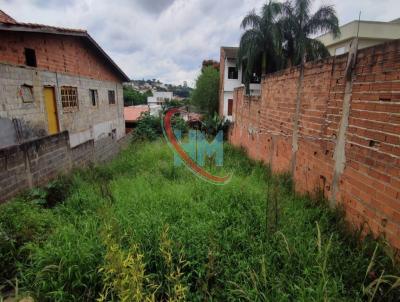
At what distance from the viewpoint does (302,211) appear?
2900 millimetres

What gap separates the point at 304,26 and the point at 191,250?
58.3ft

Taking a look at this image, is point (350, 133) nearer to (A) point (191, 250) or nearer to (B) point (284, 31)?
(A) point (191, 250)

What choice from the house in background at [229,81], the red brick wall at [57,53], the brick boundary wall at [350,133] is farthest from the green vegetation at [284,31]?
the brick boundary wall at [350,133]

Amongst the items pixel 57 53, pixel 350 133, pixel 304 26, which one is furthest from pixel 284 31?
pixel 350 133

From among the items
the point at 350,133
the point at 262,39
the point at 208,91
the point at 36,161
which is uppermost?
the point at 262,39

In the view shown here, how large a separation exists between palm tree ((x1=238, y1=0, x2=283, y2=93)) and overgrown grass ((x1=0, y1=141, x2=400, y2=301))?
43.8 ft

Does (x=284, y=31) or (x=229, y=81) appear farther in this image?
(x=229, y=81)

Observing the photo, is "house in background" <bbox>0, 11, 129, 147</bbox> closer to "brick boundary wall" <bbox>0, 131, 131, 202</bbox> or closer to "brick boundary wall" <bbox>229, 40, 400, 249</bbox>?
"brick boundary wall" <bbox>0, 131, 131, 202</bbox>

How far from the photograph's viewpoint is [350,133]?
250 centimetres

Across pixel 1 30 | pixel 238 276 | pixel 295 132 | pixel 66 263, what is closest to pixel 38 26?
pixel 1 30

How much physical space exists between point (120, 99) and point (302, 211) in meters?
12.7

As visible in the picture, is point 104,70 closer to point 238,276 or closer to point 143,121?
point 143,121

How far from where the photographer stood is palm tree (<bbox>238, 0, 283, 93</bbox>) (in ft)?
47.1

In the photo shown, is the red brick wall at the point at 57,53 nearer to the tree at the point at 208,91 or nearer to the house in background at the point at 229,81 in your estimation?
the house in background at the point at 229,81
